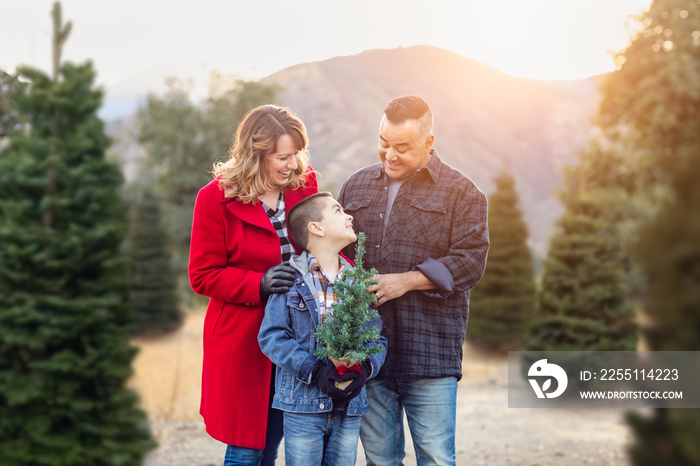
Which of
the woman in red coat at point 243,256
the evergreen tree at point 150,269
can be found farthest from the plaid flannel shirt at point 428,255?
the evergreen tree at point 150,269

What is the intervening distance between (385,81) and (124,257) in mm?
79150

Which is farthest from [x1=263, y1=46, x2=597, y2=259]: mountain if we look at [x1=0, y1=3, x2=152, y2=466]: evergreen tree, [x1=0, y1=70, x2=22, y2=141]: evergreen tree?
[x1=0, y1=3, x2=152, y2=466]: evergreen tree

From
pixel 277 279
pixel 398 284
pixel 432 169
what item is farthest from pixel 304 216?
pixel 432 169

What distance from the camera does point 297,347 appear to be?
2.74 m

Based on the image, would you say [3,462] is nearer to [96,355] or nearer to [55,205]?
[96,355]

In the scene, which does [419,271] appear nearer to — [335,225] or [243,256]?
[335,225]

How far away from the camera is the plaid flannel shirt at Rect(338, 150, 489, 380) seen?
312 centimetres

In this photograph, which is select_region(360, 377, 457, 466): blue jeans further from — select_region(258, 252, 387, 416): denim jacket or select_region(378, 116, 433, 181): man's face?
select_region(378, 116, 433, 181): man's face

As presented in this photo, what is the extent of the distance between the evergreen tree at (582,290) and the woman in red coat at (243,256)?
22.8 feet

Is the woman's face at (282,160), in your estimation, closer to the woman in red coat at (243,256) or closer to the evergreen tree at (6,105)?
the woman in red coat at (243,256)

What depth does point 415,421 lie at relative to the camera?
10.4ft

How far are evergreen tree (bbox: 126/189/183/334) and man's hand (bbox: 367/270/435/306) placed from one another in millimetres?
12079

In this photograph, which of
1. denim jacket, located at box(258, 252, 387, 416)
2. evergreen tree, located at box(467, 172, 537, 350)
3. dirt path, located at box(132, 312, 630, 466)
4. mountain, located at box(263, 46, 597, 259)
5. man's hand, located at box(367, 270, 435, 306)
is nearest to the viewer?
denim jacket, located at box(258, 252, 387, 416)

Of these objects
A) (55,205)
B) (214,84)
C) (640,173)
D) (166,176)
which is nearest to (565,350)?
(55,205)
